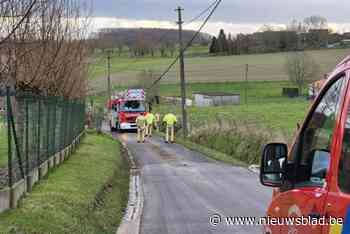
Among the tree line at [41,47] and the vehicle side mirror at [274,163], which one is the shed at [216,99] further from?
the vehicle side mirror at [274,163]

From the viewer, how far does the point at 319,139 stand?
13.5 feet

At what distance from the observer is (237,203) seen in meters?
14.4

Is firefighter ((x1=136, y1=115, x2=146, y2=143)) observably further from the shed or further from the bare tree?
the shed

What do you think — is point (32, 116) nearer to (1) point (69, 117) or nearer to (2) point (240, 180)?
(2) point (240, 180)

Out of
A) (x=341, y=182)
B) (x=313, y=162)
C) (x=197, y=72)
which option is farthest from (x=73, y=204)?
(x=197, y=72)

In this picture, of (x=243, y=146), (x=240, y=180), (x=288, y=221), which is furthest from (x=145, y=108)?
(x=288, y=221)

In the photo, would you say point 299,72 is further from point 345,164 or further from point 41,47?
point 345,164

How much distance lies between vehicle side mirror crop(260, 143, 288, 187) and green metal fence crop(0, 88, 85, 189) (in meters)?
6.73

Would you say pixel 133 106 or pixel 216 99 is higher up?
pixel 216 99

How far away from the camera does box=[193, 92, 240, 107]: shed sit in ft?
312

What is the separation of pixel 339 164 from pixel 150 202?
11817 mm

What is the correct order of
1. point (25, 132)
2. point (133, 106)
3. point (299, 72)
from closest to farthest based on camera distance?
point (25, 132)
point (133, 106)
point (299, 72)

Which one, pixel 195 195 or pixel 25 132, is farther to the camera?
pixel 195 195

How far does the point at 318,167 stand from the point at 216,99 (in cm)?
9476
